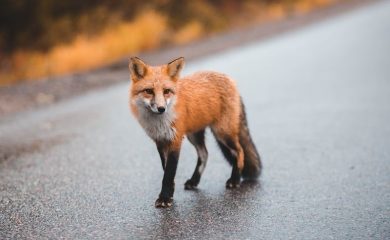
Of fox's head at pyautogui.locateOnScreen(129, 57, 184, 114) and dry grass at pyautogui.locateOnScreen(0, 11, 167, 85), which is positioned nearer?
fox's head at pyautogui.locateOnScreen(129, 57, 184, 114)

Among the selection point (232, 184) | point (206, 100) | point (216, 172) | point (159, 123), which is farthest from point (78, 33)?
point (159, 123)

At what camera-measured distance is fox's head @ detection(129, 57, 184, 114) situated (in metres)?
4.95

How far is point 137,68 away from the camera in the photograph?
16.9 ft

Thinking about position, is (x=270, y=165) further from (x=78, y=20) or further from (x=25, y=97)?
(x=78, y=20)

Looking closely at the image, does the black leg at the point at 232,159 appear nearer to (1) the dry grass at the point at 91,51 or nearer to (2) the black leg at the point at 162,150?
(2) the black leg at the point at 162,150

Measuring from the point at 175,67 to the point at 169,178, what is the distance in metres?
1.00

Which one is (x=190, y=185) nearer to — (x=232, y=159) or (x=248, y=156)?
(x=232, y=159)

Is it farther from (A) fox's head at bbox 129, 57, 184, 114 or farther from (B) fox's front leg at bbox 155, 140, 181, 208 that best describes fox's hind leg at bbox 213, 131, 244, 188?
(A) fox's head at bbox 129, 57, 184, 114

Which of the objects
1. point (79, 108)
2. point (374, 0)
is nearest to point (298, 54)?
point (79, 108)

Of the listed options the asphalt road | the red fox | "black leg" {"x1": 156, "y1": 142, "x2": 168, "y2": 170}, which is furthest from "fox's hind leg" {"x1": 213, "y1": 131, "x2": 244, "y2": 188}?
"black leg" {"x1": 156, "y1": 142, "x2": 168, "y2": 170}

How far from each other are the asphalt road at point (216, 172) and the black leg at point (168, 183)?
4.8 inches

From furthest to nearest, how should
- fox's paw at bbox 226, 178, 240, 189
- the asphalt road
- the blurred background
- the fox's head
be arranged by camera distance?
the blurred background → fox's paw at bbox 226, 178, 240, 189 → the fox's head → the asphalt road

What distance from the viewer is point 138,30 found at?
17500 millimetres

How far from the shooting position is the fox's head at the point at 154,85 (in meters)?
4.95
